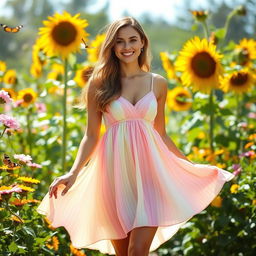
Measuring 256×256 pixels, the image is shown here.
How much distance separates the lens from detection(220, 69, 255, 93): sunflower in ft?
19.7

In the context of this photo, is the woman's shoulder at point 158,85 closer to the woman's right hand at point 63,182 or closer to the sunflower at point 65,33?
the woman's right hand at point 63,182

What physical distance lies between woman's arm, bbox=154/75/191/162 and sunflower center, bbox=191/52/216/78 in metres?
1.56

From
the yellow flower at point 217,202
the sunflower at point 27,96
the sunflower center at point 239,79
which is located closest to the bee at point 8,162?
the yellow flower at point 217,202

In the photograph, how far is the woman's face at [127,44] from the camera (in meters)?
4.06

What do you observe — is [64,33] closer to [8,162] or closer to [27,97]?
[27,97]

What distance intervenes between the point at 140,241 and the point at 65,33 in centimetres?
252

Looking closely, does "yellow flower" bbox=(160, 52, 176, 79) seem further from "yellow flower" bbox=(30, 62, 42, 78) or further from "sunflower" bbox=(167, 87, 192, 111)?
"yellow flower" bbox=(30, 62, 42, 78)

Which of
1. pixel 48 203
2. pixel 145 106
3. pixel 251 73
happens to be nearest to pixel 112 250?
pixel 48 203

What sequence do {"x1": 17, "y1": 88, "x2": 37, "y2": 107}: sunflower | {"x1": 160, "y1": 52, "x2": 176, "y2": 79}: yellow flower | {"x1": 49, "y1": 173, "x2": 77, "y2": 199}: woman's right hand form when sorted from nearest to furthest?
{"x1": 49, "y1": 173, "x2": 77, "y2": 199}: woman's right hand
{"x1": 17, "y1": 88, "x2": 37, "y2": 107}: sunflower
{"x1": 160, "y1": 52, "x2": 176, "y2": 79}: yellow flower

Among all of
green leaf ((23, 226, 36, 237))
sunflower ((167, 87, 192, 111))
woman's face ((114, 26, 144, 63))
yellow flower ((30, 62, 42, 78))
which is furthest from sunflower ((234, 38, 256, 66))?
green leaf ((23, 226, 36, 237))

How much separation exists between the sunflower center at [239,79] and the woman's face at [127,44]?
211 centimetres

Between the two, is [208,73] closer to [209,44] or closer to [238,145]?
[209,44]

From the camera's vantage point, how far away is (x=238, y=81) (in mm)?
6102

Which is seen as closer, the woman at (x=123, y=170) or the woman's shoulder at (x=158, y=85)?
the woman at (x=123, y=170)
